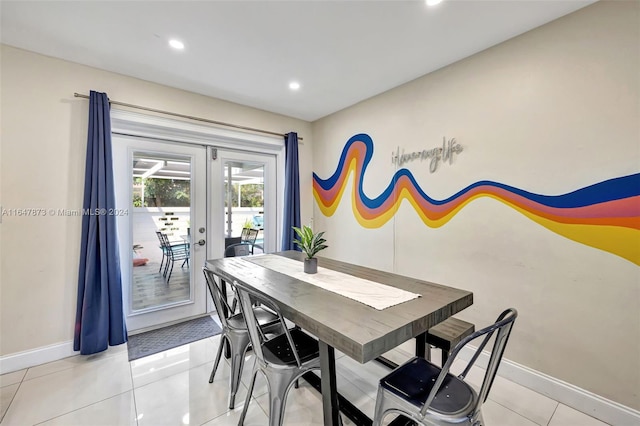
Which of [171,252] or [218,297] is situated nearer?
[218,297]

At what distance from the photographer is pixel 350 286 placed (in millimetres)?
1739

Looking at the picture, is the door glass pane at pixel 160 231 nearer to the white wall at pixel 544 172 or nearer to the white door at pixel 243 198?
the white door at pixel 243 198

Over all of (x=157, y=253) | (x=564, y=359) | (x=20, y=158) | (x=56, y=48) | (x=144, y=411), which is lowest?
(x=144, y=411)

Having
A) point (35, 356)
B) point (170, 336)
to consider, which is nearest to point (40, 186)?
point (35, 356)

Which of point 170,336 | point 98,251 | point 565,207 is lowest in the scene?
point 170,336

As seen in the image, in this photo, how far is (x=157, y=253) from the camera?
3074 millimetres

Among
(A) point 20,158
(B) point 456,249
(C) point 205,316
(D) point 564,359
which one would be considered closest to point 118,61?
(A) point 20,158

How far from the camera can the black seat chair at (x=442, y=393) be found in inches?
43.2

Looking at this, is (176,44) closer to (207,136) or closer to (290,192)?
(207,136)

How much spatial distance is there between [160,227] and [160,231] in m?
0.05

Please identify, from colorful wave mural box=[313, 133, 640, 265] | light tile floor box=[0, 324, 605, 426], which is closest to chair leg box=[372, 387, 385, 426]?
light tile floor box=[0, 324, 605, 426]

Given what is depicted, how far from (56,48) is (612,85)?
4.26 m

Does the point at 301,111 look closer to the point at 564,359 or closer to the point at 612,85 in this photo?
the point at 612,85

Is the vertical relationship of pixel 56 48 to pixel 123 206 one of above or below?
above
